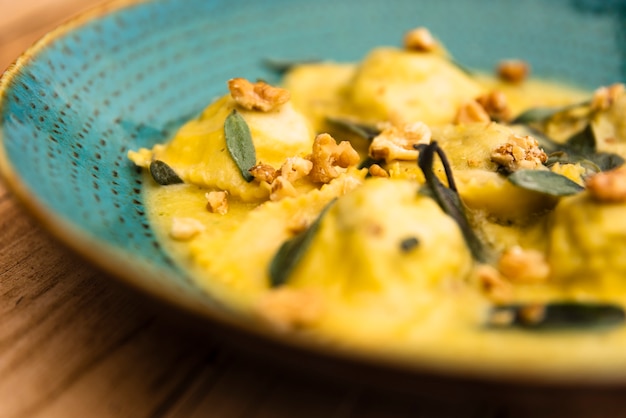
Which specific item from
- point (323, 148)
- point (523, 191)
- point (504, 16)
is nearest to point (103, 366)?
point (323, 148)

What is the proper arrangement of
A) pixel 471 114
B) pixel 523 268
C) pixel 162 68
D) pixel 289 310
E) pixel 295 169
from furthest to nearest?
pixel 162 68
pixel 471 114
pixel 295 169
pixel 523 268
pixel 289 310

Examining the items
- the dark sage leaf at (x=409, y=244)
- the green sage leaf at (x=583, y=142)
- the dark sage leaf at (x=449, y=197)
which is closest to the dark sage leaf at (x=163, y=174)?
the dark sage leaf at (x=449, y=197)

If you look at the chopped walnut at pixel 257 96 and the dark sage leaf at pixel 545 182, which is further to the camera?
the chopped walnut at pixel 257 96

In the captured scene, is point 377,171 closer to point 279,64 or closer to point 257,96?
point 257,96

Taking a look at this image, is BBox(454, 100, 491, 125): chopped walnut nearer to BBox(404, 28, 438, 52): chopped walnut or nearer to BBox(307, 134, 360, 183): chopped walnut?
Result: BBox(404, 28, 438, 52): chopped walnut

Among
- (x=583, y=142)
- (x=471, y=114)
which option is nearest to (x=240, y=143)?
(x=471, y=114)

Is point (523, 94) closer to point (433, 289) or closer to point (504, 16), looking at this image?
point (504, 16)

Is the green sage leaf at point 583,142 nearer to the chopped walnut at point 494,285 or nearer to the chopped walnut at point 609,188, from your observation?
the chopped walnut at point 609,188
